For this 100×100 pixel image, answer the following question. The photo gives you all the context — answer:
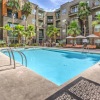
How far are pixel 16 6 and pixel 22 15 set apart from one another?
4.39 metres

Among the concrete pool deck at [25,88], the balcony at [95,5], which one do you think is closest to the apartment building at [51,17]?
the balcony at [95,5]

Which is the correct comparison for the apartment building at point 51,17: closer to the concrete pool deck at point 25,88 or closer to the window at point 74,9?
the window at point 74,9

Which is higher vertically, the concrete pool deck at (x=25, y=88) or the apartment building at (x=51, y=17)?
the apartment building at (x=51, y=17)

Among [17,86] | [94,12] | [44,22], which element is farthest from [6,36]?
[17,86]

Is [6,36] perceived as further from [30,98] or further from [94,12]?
[30,98]

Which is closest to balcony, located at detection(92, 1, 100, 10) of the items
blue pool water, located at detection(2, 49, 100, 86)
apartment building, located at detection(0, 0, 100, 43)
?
apartment building, located at detection(0, 0, 100, 43)

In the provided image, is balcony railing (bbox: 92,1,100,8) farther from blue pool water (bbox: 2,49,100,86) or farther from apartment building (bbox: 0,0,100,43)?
blue pool water (bbox: 2,49,100,86)

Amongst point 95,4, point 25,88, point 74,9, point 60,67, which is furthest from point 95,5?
point 25,88

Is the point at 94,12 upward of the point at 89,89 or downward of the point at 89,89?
upward

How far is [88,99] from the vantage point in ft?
A: 11.1

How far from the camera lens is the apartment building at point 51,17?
2781cm

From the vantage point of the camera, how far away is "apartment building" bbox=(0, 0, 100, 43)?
27.8 meters

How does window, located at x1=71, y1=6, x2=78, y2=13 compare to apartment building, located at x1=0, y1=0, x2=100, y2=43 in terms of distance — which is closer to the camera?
apartment building, located at x1=0, y1=0, x2=100, y2=43

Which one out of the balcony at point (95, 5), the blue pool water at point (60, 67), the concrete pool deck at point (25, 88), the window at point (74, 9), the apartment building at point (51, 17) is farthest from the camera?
the window at point (74, 9)
